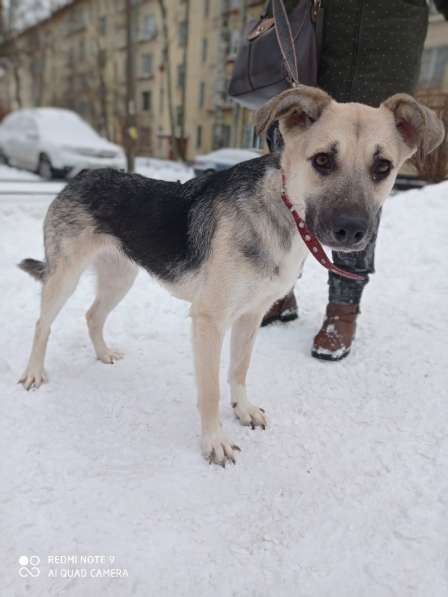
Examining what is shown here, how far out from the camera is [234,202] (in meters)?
2.40

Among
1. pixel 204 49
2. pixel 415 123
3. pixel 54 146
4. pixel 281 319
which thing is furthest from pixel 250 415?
pixel 204 49

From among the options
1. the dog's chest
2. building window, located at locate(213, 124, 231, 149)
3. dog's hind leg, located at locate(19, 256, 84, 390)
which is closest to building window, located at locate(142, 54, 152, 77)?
building window, located at locate(213, 124, 231, 149)

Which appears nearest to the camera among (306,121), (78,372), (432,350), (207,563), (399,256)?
(207,563)

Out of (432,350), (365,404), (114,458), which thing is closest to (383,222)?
(432,350)

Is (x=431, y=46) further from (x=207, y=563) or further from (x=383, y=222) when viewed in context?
(x=207, y=563)

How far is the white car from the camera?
12.2 meters

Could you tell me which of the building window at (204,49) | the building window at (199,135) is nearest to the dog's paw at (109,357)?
the building window at (199,135)

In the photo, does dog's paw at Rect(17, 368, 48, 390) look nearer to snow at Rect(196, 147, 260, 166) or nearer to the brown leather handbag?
the brown leather handbag

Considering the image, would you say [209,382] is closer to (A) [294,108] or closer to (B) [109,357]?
(B) [109,357]

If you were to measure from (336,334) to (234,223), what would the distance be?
153 cm

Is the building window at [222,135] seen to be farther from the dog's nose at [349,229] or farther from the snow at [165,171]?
the dog's nose at [349,229]

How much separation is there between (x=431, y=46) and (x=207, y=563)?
22061 millimetres

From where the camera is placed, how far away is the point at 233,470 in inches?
88.1

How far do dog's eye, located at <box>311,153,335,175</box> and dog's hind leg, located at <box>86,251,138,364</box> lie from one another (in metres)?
1.74
